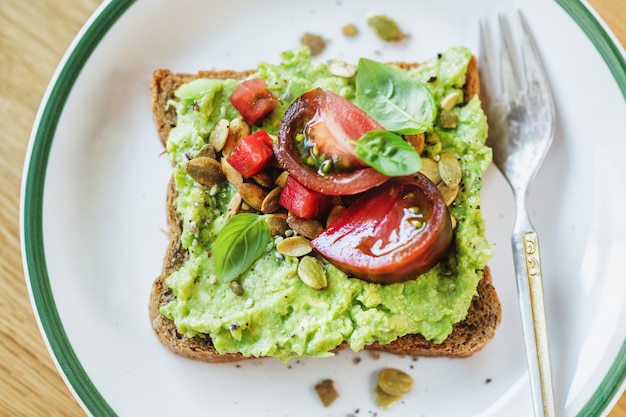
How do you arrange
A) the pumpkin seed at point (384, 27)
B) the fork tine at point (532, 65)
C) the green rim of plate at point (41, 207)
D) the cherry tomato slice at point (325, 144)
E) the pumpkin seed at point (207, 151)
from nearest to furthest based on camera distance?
the cherry tomato slice at point (325, 144)
the pumpkin seed at point (207, 151)
the green rim of plate at point (41, 207)
the fork tine at point (532, 65)
the pumpkin seed at point (384, 27)

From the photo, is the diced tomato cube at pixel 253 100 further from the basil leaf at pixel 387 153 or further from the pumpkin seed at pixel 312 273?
the pumpkin seed at pixel 312 273

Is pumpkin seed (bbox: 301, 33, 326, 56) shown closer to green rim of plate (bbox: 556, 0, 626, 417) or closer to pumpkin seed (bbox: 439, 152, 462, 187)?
pumpkin seed (bbox: 439, 152, 462, 187)

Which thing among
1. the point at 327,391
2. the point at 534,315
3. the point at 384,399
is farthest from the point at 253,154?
the point at 534,315

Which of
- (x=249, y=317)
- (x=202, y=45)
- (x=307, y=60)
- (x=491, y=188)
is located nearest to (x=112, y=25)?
(x=202, y=45)

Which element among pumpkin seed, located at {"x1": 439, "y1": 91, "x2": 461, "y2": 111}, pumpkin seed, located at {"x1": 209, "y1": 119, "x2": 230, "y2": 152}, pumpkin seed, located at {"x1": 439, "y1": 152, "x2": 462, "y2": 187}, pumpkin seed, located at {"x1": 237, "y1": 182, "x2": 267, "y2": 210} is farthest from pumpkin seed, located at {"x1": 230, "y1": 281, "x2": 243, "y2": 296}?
pumpkin seed, located at {"x1": 439, "y1": 91, "x2": 461, "y2": 111}

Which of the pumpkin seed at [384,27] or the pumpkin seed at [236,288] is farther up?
the pumpkin seed at [384,27]

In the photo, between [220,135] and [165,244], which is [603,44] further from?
[165,244]

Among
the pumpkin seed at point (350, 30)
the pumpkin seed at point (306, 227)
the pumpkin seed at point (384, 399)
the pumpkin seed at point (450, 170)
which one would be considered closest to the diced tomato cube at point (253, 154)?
the pumpkin seed at point (306, 227)

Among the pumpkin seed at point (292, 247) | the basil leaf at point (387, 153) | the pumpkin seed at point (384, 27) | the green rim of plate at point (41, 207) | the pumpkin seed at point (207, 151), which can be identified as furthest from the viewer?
the pumpkin seed at point (384, 27)
